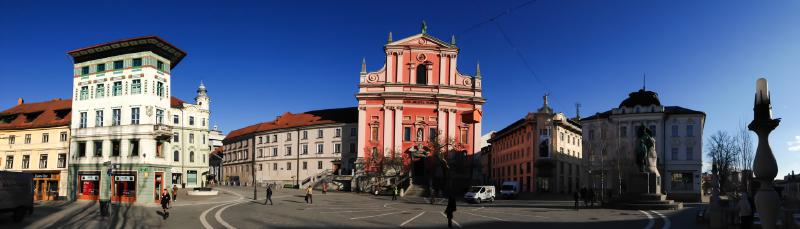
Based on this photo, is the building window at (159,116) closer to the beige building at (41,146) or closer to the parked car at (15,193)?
the beige building at (41,146)

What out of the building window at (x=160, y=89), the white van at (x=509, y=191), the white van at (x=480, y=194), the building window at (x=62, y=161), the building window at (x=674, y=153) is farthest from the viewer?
the building window at (x=674, y=153)

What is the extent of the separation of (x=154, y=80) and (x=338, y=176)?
1299 inches

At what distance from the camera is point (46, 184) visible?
1907 inches

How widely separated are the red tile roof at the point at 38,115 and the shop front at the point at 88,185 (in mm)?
8107

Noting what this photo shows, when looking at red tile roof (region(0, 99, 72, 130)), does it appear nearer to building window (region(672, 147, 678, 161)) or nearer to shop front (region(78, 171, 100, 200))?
shop front (region(78, 171, 100, 200))

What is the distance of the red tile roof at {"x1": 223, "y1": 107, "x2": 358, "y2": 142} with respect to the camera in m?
85.2

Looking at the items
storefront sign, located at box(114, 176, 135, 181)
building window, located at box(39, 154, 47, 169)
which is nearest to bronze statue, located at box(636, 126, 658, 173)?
storefront sign, located at box(114, 176, 135, 181)

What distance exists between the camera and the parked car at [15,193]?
25750 mm

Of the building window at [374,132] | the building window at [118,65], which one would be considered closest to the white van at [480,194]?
the building window at [374,132]

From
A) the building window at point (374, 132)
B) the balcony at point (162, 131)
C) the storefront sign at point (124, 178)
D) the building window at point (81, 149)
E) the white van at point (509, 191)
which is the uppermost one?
the building window at point (374, 132)

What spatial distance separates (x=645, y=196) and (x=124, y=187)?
37829mm

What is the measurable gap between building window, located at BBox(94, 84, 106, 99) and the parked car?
17809 millimetres

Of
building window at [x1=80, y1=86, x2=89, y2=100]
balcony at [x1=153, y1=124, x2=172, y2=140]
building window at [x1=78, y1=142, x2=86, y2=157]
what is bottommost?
building window at [x1=78, y1=142, x2=86, y2=157]

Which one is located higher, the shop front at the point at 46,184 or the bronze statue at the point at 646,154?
the bronze statue at the point at 646,154
